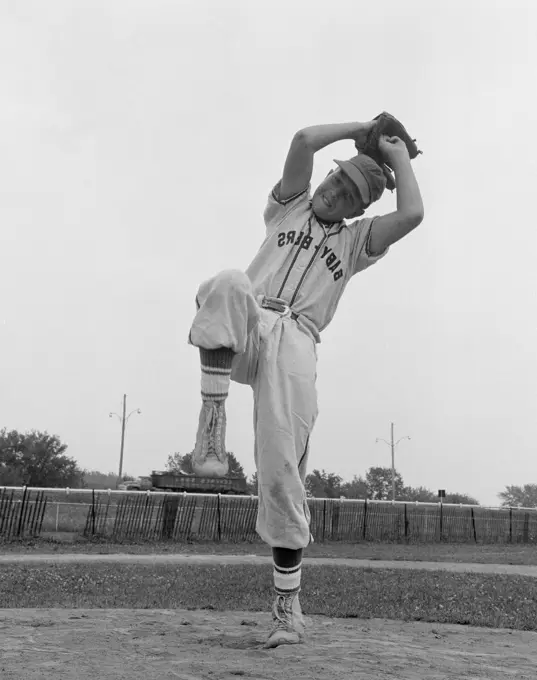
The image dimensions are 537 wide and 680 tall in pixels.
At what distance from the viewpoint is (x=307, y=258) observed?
4.41 metres

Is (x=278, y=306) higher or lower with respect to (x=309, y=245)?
lower

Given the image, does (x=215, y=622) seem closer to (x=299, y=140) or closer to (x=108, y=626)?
(x=108, y=626)

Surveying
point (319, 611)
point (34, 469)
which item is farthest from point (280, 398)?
point (34, 469)

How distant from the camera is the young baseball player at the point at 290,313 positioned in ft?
11.5

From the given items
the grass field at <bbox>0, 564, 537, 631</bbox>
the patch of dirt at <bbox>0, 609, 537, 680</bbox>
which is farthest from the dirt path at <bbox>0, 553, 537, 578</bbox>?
the patch of dirt at <bbox>0, 609, 537, 680</bbox>

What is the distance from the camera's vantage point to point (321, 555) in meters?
15.3

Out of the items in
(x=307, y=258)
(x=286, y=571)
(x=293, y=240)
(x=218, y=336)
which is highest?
(x=293, y=240)

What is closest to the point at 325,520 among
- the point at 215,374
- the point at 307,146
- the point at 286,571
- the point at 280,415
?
the point at 286,571

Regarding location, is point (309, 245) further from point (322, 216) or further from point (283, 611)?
point (283, 611)

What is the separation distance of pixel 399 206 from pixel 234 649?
264cm

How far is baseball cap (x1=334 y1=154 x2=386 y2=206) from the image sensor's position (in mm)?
4426

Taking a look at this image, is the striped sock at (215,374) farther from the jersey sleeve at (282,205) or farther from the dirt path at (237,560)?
the dirt path at (237,560)

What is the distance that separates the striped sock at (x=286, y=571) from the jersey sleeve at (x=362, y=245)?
173 cm

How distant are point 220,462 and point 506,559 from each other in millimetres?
14010
